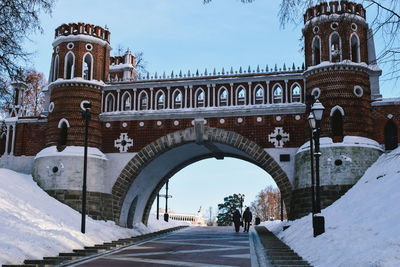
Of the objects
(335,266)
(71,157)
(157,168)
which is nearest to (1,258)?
(335,266)

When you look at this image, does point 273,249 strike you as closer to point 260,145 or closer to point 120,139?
point 260,145

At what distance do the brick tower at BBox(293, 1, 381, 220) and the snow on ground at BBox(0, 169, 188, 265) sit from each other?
8.44 meters

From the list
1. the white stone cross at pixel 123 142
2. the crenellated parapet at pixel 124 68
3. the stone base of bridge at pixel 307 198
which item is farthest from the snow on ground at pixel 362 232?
the crenellated parapet at pixel 124 68

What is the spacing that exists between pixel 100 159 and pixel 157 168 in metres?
3.28

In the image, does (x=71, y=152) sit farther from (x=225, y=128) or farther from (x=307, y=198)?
(x=307, y=198)

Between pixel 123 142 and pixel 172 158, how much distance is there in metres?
2.94

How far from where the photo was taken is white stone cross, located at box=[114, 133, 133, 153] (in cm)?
2284

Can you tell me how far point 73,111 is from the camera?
2255 centimetres

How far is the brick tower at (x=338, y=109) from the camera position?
1903 centimetres

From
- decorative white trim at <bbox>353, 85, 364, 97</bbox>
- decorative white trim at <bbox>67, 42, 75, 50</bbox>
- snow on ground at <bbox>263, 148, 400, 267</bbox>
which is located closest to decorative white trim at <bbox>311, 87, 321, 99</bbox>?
decorative white trim at <bbox>353, 85, 364, 97</bbox>

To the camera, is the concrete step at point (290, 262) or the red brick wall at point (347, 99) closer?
the concrete step at point (290, 262)

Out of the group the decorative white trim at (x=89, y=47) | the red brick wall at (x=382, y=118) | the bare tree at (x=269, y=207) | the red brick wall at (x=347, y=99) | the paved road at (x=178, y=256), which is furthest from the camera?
the bare tree at (x=269, y=207)

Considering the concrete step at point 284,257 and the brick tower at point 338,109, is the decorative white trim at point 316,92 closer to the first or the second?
the brick tower at point 338,109

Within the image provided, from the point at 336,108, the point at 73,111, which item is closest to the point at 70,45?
the point at 73,111
